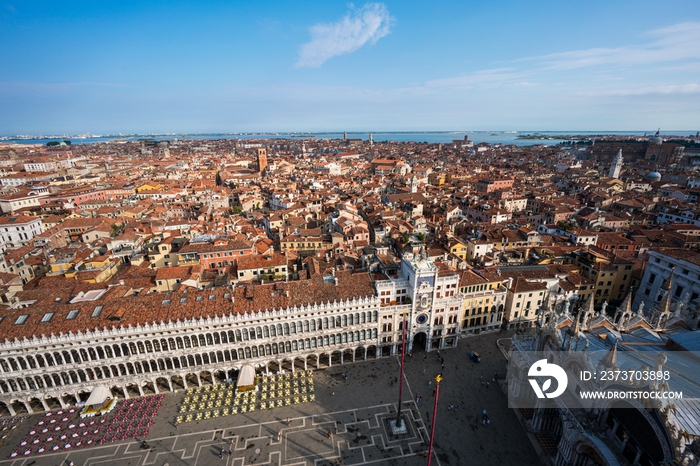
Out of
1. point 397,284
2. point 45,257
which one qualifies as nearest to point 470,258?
point 397,284

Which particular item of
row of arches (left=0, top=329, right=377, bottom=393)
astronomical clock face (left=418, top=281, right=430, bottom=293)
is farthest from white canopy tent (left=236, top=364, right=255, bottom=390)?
astronomical clock face (left=418, top=281, right=430, bottom=293)

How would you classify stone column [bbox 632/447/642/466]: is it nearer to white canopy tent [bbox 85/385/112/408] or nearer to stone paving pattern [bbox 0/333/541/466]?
stone paving pattern [bbox 0/333/541/466]

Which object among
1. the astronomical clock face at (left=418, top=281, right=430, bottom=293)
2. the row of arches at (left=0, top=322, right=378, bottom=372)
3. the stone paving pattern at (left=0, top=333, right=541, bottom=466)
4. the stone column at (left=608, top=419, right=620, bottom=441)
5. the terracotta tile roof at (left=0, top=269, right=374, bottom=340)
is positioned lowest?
the stone paving pattern at (left=0, top=333, right=541, bottom=466)

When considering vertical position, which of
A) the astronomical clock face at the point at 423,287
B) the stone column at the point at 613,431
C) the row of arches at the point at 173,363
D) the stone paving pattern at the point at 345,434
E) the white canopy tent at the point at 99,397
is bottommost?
the stone paving pattern at the point at 345,434

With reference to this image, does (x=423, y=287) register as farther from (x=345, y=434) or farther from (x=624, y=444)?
(x=624, y=444)

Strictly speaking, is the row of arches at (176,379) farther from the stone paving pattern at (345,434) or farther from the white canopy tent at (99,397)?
the stone paving pattern at (345,434)

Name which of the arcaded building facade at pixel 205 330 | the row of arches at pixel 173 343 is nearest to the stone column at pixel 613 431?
the arcaded building facade at pixel 205 330

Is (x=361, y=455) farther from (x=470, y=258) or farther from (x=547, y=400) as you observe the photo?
(x=470, y=258)

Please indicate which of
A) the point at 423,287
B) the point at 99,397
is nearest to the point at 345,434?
the point at 423,287
